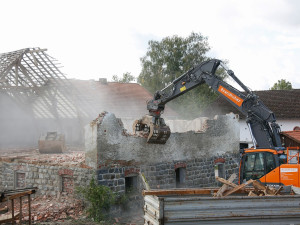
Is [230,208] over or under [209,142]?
under

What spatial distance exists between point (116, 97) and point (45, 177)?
13656mm

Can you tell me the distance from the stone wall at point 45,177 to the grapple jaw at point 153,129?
8.85 feet

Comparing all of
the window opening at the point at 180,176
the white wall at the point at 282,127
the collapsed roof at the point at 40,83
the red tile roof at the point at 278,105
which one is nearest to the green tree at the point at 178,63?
the red tile roof at the point at 278,105

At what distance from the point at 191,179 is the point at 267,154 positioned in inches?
193

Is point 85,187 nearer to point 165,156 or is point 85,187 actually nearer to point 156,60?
point 165,156

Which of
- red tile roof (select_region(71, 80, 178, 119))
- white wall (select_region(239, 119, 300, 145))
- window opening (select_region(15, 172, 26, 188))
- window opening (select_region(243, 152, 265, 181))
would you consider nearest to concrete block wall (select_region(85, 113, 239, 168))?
window opening (select_region(243, 152, 265, 181))

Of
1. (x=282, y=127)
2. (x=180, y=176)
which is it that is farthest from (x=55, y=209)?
(x=282, y=127)

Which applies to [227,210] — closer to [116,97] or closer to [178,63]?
[116,97]

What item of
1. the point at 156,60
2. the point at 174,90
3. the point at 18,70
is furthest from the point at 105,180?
the point at 156,60

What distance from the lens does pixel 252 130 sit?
11914mm

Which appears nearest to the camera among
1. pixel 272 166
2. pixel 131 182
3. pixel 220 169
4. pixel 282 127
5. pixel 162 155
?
pixel 272 166

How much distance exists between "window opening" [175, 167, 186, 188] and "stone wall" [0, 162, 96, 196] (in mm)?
4531

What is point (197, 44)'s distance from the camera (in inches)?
1510

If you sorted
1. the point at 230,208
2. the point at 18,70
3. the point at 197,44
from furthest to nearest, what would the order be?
the point at 197,44
the point at 18,70
the point at 230,208
